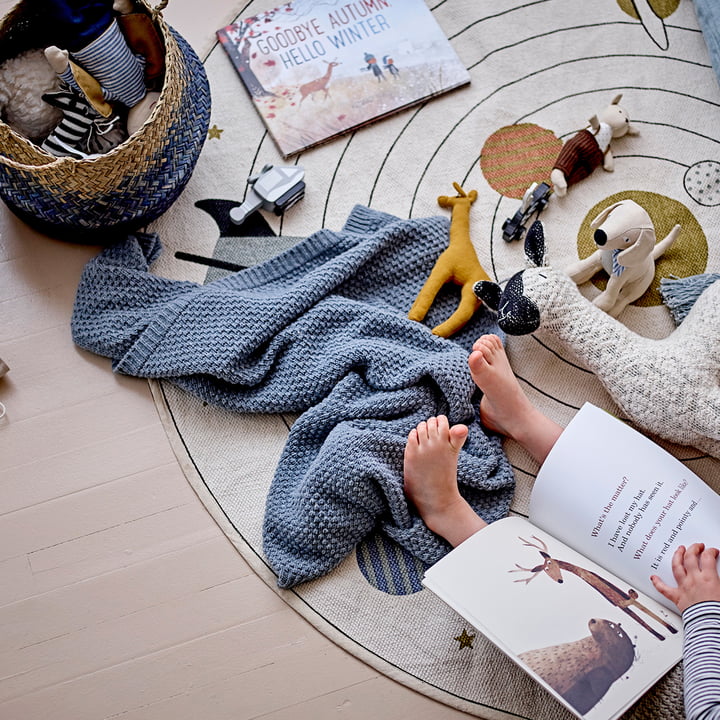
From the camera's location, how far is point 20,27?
1.16m

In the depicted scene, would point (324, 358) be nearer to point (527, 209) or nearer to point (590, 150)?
point (527, 209)

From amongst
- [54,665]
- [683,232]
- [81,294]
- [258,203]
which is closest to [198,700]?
[54,665]

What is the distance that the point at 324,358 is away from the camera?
3.68ft

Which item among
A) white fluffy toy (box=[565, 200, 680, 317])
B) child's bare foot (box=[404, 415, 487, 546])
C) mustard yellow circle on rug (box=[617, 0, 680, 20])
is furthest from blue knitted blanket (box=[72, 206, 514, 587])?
mustard yellow circle on rug (box=[617, 0, 680, 20])

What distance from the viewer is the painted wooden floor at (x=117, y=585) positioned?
3.48ft

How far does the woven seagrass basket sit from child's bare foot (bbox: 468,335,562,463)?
508 mm

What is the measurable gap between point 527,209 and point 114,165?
598 mm

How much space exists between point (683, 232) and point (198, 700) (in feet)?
3.20

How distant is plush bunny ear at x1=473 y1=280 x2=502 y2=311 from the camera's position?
111 centimetres

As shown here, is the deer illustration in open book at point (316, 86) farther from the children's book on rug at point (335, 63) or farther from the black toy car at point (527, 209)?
the black toy car at point (527, 209)

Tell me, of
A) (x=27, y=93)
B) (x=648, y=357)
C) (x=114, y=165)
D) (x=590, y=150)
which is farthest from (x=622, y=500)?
(x=27, y=93)

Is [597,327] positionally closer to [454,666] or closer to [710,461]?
[710,461]

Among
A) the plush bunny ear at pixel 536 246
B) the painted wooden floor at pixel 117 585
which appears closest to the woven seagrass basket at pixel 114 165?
the painted wooden floor at pixel 117 585

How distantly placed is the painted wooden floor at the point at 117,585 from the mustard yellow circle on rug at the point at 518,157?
2.08ft
